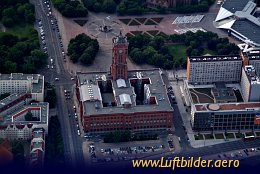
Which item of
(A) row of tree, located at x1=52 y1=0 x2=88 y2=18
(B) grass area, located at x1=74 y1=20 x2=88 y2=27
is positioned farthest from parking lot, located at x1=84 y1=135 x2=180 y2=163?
(A) row of tree, located at x1=52 y1=0 x2=88 y2=18

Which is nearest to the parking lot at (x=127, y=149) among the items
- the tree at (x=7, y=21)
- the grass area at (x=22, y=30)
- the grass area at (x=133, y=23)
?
the grass area at (x=22, y=30)

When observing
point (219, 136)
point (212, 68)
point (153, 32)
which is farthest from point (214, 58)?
point (153, 32)

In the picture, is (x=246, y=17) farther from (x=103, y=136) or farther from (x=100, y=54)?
(x=103, y=136)

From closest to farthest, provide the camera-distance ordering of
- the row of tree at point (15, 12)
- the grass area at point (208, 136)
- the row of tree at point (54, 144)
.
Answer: the row of tree at point (54, 144) → the grass area at point (208, 136) → the row of tree at point (15, 12)

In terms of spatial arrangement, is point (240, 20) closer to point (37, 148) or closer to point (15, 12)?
point (15, 12)

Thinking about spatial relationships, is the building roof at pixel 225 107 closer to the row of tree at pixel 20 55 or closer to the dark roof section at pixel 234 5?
the row of tree at pixel 20 55

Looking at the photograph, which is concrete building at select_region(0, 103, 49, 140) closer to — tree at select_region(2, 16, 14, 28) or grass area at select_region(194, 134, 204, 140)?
grass area at select_region(194, 134, 204, 140)
